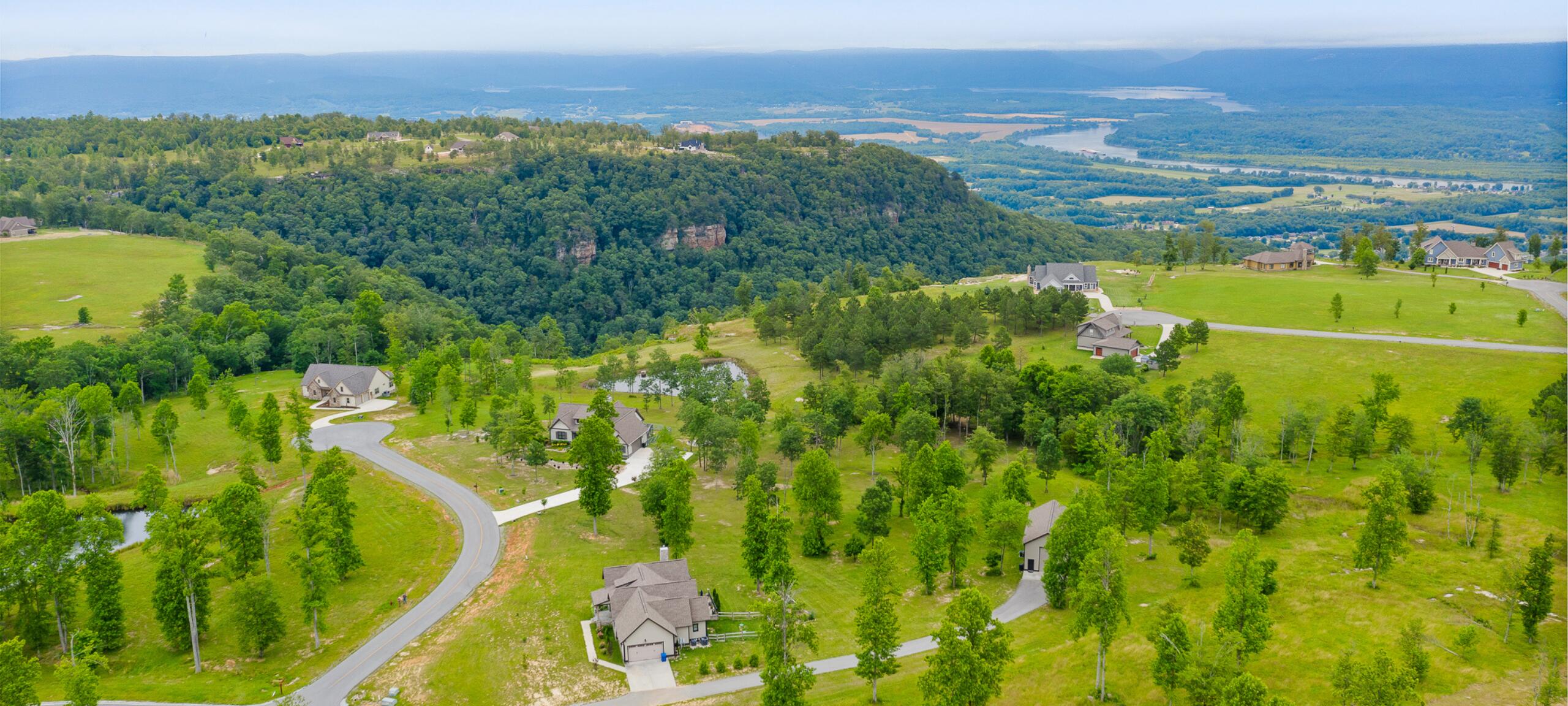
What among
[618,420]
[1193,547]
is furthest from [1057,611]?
[618,420]

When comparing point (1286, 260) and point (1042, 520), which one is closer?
point (1042, 520)

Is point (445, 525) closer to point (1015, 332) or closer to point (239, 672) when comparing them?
point (239, 672)

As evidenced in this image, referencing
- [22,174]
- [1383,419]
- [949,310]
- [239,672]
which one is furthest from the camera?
[22,174]

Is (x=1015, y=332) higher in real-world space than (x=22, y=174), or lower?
lower

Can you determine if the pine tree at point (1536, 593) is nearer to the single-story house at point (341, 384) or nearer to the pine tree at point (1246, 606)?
the pine tree at point (1246, 606)

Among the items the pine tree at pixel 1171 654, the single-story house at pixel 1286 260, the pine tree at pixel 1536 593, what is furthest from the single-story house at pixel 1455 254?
the pine tree at pixel 1171 654

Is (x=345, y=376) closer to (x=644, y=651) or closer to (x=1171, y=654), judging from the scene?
(x=644, y=651)

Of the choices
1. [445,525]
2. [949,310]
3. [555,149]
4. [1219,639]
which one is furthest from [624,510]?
[555,149]

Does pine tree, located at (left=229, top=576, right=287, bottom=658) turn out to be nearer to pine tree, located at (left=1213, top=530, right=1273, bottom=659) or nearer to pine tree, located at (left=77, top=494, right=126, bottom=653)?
pine tree, located at (left=77, top=494, right=126, bottom=653)
